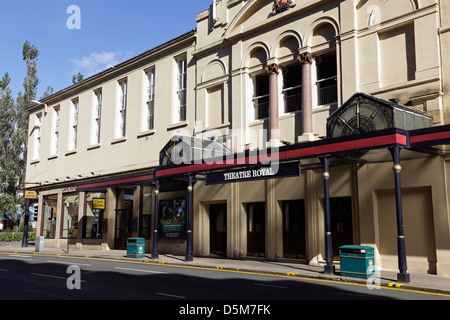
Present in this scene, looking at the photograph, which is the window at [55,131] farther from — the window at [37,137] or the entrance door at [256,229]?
the entrance door at [256,229]

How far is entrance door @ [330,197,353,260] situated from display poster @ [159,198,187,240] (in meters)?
8.48

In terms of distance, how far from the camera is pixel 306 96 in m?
18.9

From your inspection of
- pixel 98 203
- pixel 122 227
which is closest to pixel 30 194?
pixel 98 203

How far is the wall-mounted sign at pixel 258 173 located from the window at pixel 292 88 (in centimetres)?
432

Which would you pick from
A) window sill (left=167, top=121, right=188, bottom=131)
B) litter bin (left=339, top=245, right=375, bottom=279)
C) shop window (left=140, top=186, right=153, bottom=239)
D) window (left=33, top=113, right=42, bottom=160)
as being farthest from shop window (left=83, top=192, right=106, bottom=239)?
litter bin (left=339, top=245, right=375, bottom=279)

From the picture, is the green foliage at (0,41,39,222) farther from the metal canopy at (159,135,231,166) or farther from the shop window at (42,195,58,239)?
the metal canopy at (159,135,231,166)

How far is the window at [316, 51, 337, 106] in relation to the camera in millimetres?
18766

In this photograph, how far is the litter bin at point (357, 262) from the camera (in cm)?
1317

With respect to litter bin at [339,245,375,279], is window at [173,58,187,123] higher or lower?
higher

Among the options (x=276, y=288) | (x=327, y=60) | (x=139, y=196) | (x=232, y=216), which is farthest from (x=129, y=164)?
(x=276, y=288)

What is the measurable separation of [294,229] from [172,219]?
25.3 ft

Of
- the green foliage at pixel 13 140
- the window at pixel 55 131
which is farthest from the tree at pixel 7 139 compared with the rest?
the window at pixel 55 131

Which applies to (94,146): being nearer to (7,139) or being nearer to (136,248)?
(136,248)
